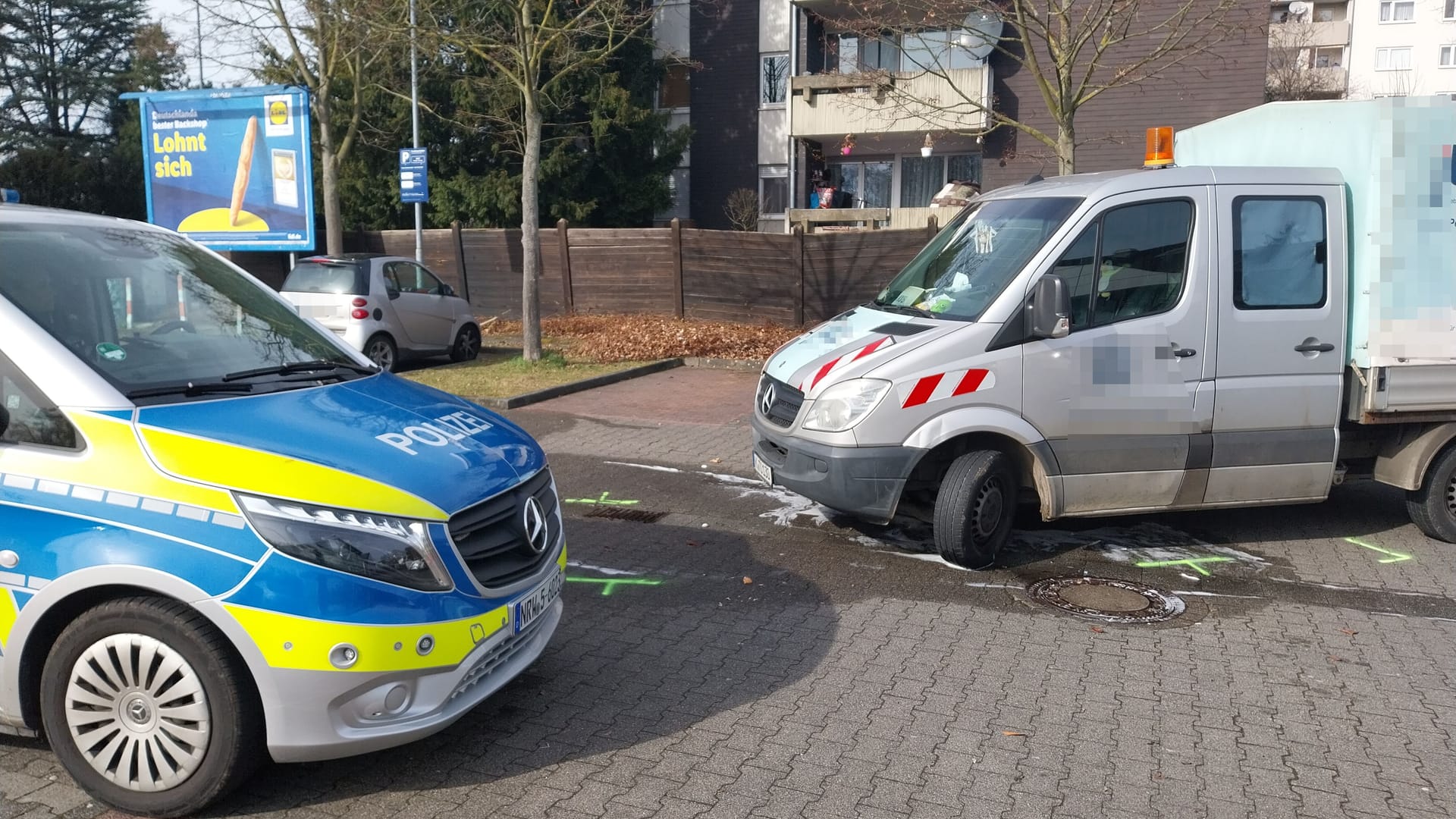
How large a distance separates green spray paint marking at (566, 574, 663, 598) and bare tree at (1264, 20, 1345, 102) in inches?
1293

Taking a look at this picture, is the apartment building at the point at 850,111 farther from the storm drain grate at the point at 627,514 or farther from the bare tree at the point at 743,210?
the storm drain grate at the point at 627,514

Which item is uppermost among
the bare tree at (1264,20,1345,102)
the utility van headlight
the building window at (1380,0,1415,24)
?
the building window at (1380,0,1415,24)

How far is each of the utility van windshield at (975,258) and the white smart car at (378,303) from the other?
27.4 ft

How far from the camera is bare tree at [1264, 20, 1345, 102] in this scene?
→ 38.0 m

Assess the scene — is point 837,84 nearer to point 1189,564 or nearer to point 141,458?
point 1189,564

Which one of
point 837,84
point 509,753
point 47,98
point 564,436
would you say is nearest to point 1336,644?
point 509,753

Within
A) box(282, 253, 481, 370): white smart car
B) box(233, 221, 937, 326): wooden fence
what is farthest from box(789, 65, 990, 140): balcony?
box(282, 253, 481, 370): white smart car

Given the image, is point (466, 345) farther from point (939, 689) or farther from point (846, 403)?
point (939, 689)

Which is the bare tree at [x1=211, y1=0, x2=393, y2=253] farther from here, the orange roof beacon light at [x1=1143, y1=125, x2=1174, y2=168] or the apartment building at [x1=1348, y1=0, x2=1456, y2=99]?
the apartment building at [x1=1348, y1=0, x2=1456, y2=99]

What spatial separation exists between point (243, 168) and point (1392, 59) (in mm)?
58410

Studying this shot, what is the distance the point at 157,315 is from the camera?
4.18 m

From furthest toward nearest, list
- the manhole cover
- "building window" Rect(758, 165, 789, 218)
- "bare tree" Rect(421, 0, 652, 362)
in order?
1. "building window" Rect(758, 165, 789, 218)
2. "bare tree" Rect(421, 0, 652, 362)
3. the manhole cover

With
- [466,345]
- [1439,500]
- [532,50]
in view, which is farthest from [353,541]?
[466,345]

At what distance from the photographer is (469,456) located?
151 inches
